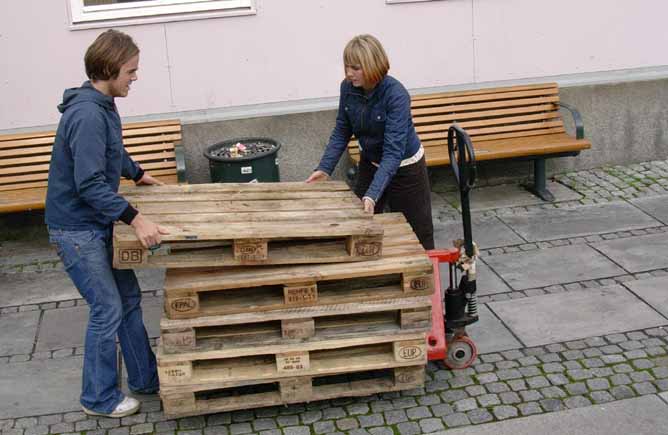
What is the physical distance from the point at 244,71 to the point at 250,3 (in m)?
0.63

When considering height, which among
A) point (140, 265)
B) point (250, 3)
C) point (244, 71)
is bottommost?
point (140, 265)

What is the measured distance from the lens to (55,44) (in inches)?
307

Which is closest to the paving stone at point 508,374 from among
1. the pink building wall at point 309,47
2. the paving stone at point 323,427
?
the paving stone at point 323,427

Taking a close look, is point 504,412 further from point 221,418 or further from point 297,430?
point 221,418

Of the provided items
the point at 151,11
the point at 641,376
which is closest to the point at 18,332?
the point at 151,11

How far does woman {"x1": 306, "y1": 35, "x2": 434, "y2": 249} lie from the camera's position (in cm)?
514

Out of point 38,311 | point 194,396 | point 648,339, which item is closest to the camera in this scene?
point 194,396

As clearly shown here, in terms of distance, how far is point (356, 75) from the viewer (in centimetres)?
516

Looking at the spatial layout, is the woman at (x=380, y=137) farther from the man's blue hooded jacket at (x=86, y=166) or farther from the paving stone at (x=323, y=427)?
the man's blue hooded jacket at (x=86, y=166)

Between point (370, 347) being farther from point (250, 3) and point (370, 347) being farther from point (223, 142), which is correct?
point (250, 3)

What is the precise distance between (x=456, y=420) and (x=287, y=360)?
100cm

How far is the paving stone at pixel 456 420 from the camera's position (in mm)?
4766

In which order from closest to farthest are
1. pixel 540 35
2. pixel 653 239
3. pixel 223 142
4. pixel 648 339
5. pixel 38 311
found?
pixel 648 339 < pixel 38 311 < pixel 653 239 < pixel 223 142 < pixel 540 35

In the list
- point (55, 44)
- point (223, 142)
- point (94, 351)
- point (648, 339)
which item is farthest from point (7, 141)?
point (648, 339)
